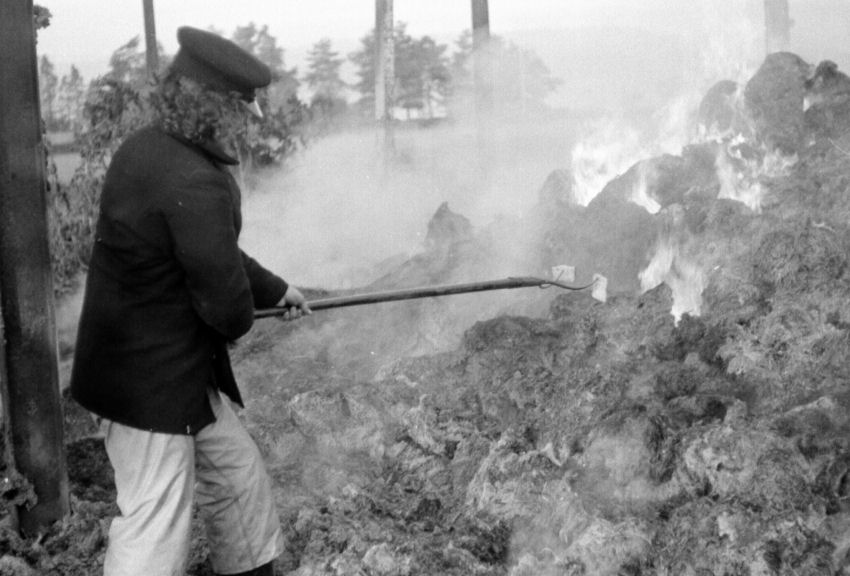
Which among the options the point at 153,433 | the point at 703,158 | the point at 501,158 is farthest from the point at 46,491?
the point at 501,158

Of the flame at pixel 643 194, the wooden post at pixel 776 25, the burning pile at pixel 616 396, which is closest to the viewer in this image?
the burning pile at pixel 616 396

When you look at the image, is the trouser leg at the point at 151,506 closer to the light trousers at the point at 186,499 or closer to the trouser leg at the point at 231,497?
the light trousers at the point at 186,499

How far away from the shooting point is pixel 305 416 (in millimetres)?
4750

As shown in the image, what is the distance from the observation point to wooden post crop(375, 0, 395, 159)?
48.8 feet

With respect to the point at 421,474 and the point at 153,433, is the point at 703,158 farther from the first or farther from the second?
the point at 153,433

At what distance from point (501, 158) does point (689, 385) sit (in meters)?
10.4

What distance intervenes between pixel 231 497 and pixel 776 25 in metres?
10.7

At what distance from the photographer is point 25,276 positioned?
3830 mm

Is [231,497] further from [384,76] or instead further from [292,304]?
[384,76]

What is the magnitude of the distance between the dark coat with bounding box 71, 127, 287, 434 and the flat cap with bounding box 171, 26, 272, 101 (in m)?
0.22

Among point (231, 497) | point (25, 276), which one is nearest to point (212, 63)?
point (25, 276)

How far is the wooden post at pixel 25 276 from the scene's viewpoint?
3.80m

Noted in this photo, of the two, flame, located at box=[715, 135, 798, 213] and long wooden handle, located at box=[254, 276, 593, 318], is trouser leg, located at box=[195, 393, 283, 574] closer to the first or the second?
long wooden handle, located at box=[254, 276, 593, 318]

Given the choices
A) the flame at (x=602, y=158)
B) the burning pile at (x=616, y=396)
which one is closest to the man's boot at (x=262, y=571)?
the burning pile at (x=616, y=396)
